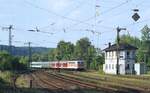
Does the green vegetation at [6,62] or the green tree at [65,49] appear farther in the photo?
the green tree at [65,49]

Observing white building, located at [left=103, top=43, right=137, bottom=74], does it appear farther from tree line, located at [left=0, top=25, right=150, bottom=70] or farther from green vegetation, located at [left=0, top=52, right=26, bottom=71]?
green vegetation, located at [left=0, top=52, right=26, bottom=71]

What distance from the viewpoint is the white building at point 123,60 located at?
9650 cm

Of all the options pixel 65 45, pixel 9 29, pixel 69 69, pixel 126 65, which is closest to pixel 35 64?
pixel 69 69

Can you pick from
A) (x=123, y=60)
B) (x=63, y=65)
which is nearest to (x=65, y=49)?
(x=63, y=65)

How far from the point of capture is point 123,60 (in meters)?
99.1

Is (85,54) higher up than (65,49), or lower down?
lower down

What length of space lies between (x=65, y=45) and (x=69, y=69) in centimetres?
6531

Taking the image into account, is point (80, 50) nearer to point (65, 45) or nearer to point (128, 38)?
point (65, 45)

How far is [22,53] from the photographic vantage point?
18462 centimetres

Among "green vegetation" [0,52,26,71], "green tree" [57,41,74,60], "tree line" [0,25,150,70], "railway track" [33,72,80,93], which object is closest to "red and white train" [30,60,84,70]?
"tree line" [0,25,150,70]

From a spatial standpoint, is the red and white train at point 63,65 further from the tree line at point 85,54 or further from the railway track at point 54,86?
the railway track at point 54,86

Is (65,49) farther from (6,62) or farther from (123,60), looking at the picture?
(6,62)

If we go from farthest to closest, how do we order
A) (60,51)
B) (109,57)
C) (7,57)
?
(60,51) → (109,57) → (7,57)

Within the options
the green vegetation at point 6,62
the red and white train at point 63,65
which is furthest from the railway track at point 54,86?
the red and white train at point 63,65
